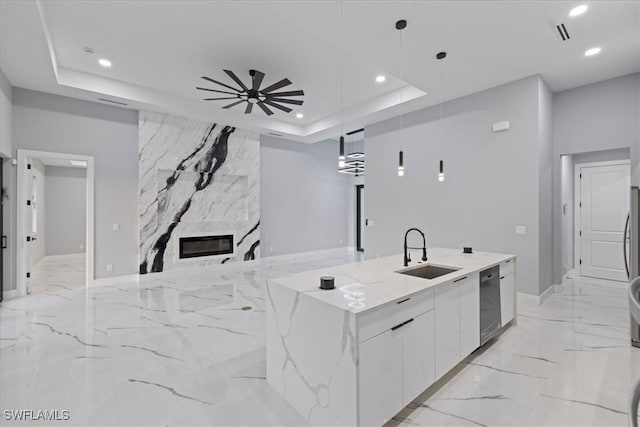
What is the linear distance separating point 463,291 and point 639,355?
191 cm

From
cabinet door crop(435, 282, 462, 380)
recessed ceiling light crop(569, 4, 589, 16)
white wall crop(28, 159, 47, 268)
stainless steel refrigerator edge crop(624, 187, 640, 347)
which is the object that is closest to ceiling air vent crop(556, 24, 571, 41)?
recessed ceiling light crop(569, 4, 589, 16)

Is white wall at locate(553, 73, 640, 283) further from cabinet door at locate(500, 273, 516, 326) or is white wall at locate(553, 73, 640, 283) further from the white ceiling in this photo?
cabinet door at locate(500, 273, 516, 326)

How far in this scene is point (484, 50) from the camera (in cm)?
359

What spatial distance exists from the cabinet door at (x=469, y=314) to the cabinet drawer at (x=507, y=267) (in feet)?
2.13

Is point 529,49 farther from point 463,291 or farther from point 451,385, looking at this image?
point 451,385

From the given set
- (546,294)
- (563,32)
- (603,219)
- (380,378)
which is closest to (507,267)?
(546,294)

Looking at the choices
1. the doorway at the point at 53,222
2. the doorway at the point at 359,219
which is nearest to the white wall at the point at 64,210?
the doorway at the point at 53,222

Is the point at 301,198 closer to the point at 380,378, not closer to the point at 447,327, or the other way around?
the point at 447,327

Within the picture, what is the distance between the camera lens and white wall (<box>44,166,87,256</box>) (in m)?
8.17

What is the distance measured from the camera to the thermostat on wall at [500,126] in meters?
4.43

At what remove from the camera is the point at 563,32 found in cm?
320

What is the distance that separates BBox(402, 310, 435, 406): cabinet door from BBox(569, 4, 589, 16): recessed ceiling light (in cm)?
329

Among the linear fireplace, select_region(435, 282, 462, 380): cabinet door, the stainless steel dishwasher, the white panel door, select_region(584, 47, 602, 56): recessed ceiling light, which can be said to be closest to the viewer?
select_region(435, 282, 462, 380): cabinet door

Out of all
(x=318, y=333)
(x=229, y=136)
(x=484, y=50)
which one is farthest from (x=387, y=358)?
(x=229, y=136)
